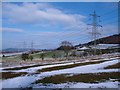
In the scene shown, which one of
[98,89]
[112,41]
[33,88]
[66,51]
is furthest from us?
[112,41]

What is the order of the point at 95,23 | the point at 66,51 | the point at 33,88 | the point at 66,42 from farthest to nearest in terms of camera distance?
the point at 66,42
the point at 66,51
the point at 95,23
the point at 33,88

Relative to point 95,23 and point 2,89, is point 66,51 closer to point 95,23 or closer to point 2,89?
point 95,23

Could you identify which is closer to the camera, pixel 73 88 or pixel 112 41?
pixel 73 88

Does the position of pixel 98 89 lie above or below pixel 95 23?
below

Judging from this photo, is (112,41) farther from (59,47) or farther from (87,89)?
(87,89)

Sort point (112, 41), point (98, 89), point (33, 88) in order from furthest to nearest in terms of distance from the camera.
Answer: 1. point (112, 41)
2. point (33, 88)
3. point (98, 89)

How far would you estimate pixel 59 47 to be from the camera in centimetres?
12012

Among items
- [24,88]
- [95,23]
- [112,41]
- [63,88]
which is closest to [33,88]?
[24,88]

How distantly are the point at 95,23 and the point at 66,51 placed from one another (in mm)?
32365

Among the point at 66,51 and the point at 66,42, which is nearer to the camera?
the point at 66,51

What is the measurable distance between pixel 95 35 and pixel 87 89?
53.3m

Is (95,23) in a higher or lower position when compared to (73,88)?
higher

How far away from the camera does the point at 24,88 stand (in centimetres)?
1524

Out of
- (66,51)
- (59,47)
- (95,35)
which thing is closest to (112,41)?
(59,47)
